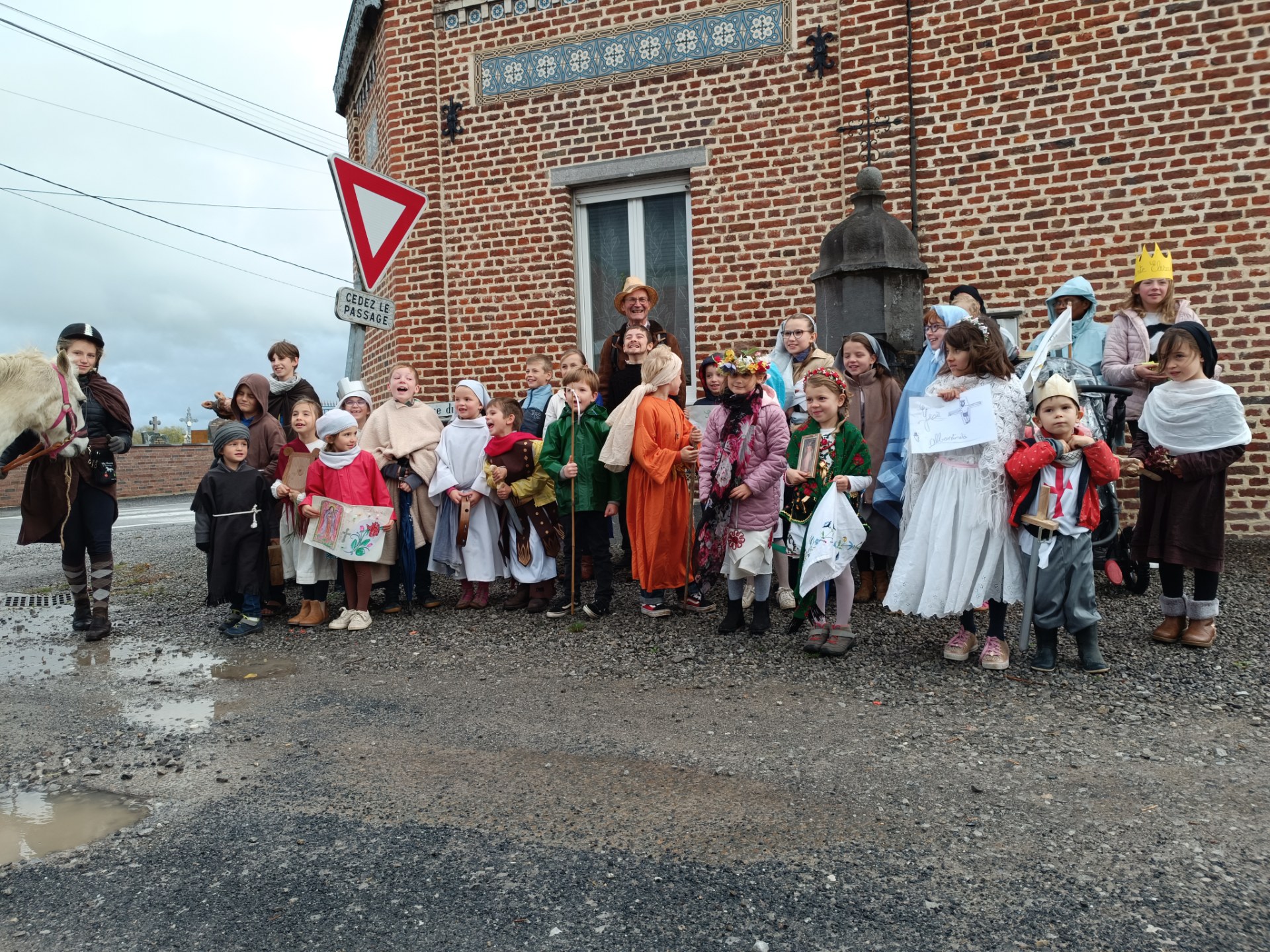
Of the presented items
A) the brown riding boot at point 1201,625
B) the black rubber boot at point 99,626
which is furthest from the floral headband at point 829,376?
the black rubber boot at point 99,626

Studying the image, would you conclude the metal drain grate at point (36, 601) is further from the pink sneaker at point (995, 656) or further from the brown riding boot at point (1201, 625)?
the brown riding boot at point (1201, 625)

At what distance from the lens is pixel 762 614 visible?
18.6 ft

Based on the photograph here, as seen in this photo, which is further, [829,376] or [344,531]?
[344,531]

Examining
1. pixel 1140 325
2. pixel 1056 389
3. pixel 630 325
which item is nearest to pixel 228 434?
A: pixel 630 325

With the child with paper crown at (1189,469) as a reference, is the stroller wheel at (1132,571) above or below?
below

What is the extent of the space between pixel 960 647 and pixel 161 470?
2699cm

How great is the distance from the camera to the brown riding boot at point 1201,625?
4941 mm

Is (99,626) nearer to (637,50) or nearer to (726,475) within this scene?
(726,475)

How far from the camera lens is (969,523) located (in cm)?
481

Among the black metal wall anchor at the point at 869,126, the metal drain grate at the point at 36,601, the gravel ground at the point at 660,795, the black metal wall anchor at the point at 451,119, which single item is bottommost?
the metal drain grate at the point at 36,601

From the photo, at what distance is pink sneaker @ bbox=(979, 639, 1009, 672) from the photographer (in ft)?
15.6

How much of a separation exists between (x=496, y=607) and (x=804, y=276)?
171 inches

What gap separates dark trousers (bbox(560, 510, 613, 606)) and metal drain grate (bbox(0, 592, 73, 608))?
170 inches

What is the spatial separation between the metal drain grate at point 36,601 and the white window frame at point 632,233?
5311mm
